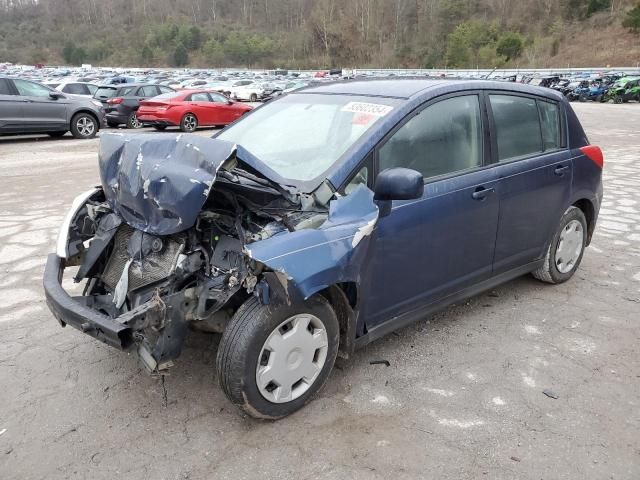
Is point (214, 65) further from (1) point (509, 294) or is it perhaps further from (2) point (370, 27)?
(1) point (509, 294)

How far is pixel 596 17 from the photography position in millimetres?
66562

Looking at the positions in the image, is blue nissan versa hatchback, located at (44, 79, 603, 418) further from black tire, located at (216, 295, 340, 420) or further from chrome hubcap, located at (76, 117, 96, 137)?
chrome hubcap, located at (76, 117, 96, 137)

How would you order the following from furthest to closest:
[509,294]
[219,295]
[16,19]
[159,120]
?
[16,19] < [159,120] < [509,294] < [219,295]

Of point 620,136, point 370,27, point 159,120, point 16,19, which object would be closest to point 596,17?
point 370,27

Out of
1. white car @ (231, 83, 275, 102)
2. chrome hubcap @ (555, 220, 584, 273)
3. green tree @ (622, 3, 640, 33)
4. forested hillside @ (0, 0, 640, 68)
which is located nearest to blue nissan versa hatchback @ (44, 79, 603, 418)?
chrome hubcap @ (555, 220, 584, 273)

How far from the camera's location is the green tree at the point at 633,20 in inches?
2281

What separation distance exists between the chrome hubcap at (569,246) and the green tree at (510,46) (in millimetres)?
70969

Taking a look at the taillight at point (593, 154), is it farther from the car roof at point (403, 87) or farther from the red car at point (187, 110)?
the red car at point (187, 110)

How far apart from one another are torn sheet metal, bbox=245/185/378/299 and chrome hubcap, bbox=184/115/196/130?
49.2ft

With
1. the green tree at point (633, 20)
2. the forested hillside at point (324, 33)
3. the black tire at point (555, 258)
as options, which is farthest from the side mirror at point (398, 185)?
the green tree at point (633, 20)

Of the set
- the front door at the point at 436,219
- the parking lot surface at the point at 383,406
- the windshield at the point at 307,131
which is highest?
the windshield at the point at 307,131

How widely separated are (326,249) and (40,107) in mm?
13591

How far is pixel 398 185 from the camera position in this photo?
9.13ft

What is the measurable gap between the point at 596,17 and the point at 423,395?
76881mm
